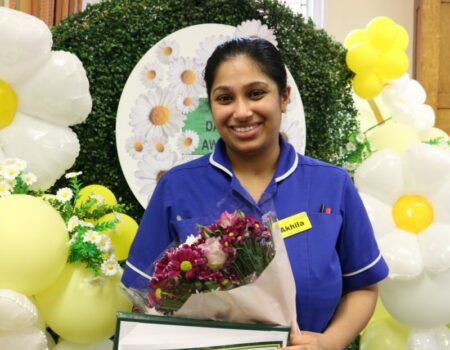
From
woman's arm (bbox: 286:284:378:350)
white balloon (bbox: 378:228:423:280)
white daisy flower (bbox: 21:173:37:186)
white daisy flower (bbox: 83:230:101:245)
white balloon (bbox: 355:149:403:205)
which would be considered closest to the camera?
woman's arm (bbox: 286:284:378:350)

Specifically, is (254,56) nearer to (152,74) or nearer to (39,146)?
(39,146)

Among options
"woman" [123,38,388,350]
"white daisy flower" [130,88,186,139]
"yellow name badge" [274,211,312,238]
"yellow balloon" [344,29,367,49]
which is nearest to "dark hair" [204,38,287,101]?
"woman" [123,38,388,350]

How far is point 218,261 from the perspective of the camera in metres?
1.02

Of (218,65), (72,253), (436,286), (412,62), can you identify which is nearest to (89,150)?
(72,253)

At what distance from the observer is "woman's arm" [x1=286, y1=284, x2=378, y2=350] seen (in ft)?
4.16

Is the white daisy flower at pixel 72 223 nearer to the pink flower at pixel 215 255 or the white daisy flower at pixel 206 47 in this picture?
the pink flower at pixel 215 255

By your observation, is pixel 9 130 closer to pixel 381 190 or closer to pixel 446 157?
pixel 381 190

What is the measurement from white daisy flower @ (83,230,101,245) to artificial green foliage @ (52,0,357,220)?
0.60 m

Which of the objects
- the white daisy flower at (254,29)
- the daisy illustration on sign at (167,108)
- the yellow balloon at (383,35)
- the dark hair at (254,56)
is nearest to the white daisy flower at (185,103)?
the daisy illustration on sign at (167,108)

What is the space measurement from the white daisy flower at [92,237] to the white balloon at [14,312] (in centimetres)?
21

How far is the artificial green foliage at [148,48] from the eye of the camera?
2143mm

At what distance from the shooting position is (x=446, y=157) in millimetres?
2014

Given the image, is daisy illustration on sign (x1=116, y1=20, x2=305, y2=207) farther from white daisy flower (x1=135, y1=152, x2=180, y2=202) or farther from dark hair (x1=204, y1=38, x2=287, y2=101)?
dark hair (x1=204, y1=38, x2=287, y2=101)

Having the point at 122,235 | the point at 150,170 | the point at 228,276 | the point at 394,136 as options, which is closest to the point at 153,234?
the point at 228,276
